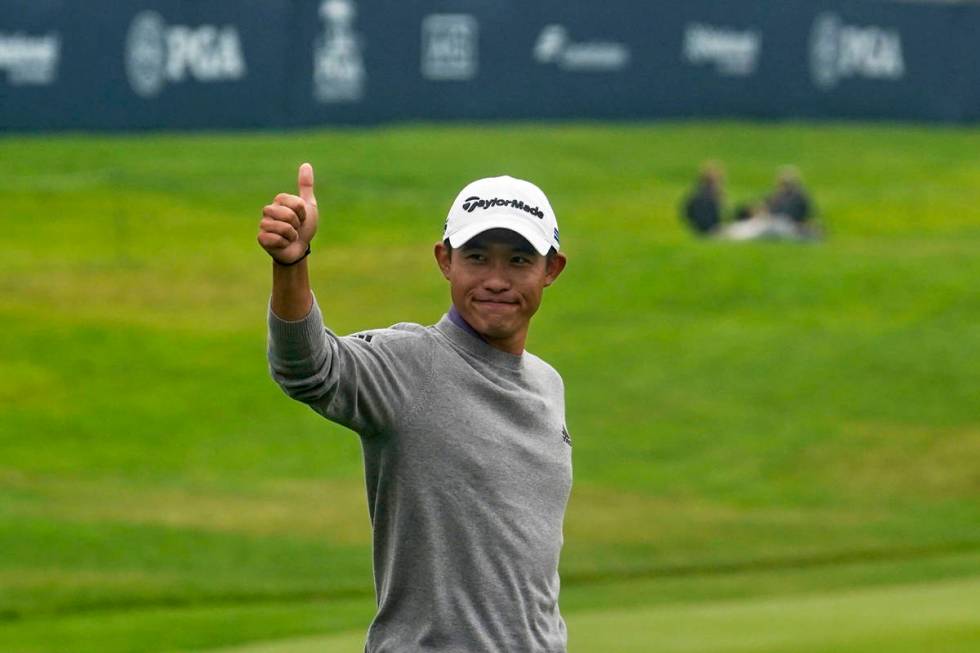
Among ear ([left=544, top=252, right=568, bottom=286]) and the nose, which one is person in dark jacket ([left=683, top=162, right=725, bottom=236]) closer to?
ear ([left=544, top=252, right=568, bottom=286])

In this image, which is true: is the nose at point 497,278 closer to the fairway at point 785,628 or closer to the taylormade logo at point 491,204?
the taylormade logo at point 491,204

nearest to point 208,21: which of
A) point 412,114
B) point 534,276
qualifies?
point 412,114

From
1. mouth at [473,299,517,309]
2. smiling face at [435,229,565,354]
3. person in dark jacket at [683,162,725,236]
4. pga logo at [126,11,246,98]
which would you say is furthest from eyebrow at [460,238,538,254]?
person in dark jacket at [683,162,725,236]

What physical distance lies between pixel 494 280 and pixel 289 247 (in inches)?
23.0

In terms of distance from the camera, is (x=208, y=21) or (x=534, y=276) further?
(x=208, y=21)

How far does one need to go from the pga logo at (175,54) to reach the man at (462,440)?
68.4 feet

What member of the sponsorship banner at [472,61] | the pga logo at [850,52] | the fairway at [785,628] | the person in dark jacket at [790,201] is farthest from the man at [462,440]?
the pga logo at [850,52]

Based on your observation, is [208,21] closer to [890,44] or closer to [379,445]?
[890,44]

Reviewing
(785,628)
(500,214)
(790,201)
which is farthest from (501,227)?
(790,201)

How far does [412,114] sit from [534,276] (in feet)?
80.0

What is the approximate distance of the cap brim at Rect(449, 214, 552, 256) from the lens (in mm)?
4270

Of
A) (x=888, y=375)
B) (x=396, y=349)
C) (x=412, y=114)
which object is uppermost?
(x=396, y=349)

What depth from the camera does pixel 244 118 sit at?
26.4m

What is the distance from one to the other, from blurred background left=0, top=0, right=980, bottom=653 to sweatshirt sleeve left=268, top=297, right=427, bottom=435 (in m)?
5.38
